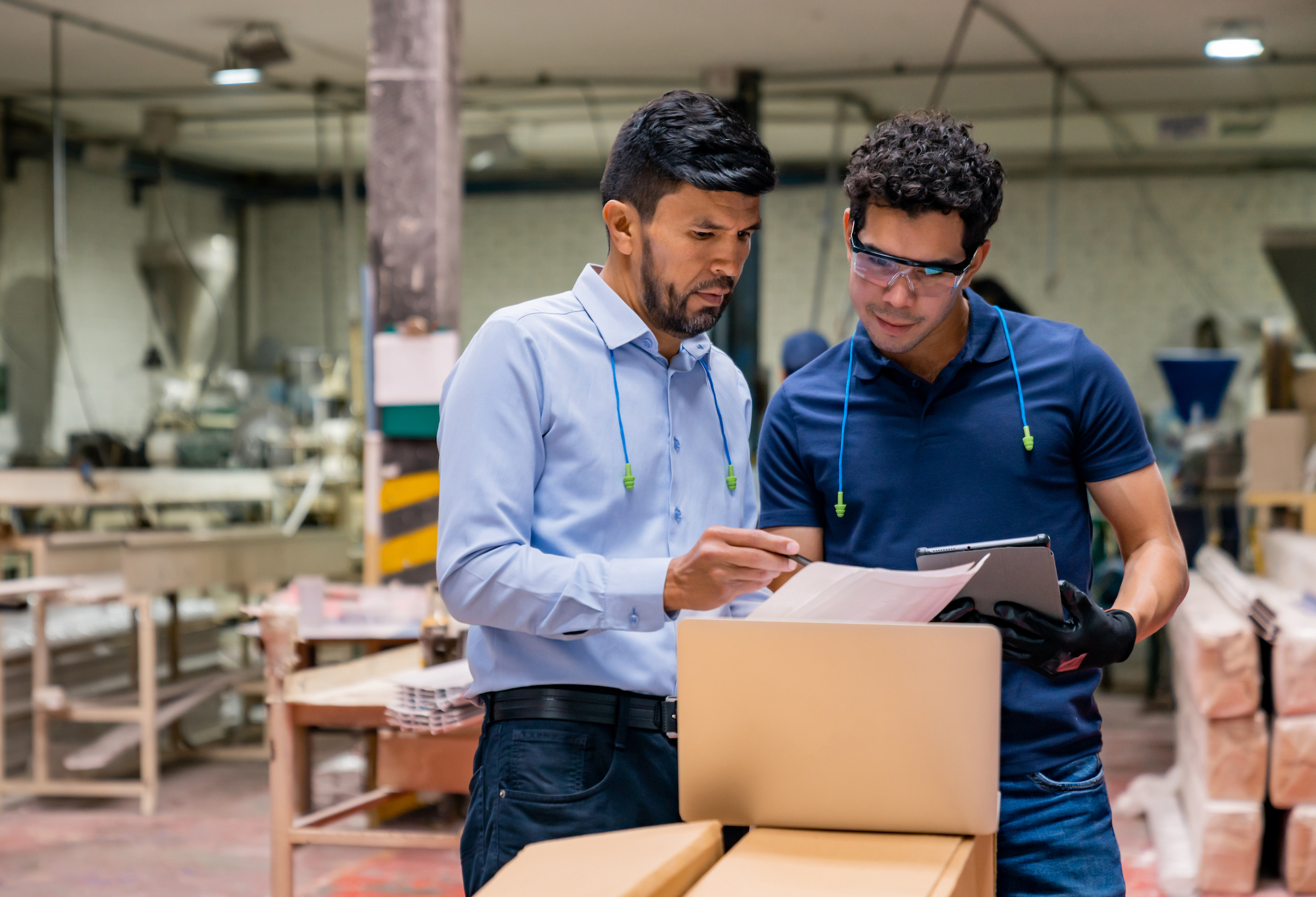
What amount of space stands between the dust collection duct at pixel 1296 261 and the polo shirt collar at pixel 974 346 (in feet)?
14.7

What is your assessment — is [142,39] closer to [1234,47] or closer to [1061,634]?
[1234,47]

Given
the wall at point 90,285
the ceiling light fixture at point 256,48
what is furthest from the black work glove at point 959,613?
the wall at point 90,285

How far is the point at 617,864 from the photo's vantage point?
1138 mm

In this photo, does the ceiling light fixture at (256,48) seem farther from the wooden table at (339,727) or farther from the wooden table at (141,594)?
the wooden table at (339,727)

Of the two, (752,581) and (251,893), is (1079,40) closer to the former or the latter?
(251,893)

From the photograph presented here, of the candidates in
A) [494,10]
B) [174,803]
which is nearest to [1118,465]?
[174,803]

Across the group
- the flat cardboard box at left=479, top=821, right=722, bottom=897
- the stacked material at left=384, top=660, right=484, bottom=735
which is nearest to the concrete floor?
the stacked material at left=384, top=660, right=484, bottom=735

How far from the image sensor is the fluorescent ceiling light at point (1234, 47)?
6.84 meters

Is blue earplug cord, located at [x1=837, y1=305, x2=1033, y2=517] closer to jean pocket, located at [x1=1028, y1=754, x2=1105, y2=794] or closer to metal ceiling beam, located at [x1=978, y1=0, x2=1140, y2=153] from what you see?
jean pocket, located at [x1=1028, y1=754, x2=1105, y2=794]

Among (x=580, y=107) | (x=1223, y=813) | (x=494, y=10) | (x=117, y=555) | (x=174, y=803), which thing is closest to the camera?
(x=1223, y=813)

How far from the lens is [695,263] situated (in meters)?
1.50

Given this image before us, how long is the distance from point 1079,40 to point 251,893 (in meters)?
6.21

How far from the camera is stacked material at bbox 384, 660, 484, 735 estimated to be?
2.79m

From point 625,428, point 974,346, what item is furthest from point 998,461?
point 625,428
